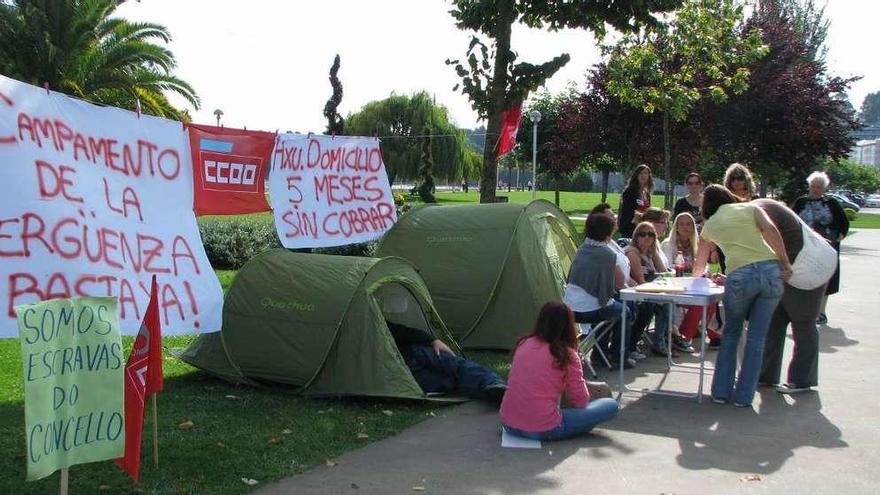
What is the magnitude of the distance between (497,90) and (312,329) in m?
5.33

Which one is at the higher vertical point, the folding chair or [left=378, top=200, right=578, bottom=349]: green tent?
[left=378, top=200, right=578, bottom=349]: green tent

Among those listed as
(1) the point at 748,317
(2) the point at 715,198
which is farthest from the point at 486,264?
(1) the point at 748,317

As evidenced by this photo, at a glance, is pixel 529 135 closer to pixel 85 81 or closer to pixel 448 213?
pixel 85 81

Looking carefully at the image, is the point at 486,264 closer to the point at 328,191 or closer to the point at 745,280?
the point at 328,191

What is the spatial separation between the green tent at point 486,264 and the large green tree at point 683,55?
10.6 meters

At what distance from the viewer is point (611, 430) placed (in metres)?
5.89

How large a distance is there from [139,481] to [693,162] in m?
22.3

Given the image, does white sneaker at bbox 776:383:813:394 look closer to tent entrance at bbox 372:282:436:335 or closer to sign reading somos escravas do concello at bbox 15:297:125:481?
tent entrance at bbox 372:282:436:335

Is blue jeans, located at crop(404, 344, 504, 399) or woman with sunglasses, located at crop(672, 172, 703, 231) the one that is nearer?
blue jeans, located at crop(404, 344, 504, 399)

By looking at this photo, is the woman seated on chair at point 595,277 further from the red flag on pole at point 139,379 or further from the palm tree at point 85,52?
the palm tree at point 85,52

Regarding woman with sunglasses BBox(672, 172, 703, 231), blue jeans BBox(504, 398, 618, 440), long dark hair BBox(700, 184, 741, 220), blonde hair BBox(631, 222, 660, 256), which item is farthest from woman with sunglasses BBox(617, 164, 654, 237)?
blue jeans BBox(504, 398, 618, 440)

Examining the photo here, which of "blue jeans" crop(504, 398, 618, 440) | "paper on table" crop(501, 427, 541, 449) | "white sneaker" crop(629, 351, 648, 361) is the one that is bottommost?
"white sneaker" crop(629, 351, 648, 361)

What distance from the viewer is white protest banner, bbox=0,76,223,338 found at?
4688mm

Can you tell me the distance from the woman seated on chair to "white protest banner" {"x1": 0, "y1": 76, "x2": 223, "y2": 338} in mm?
3260
